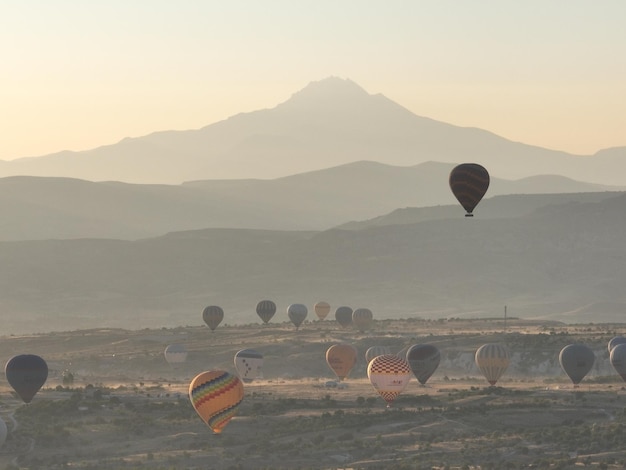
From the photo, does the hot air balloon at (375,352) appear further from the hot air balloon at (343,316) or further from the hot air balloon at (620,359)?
the hot air balloon at (343,316)

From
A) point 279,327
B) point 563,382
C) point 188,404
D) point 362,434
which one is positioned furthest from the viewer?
point 279,327

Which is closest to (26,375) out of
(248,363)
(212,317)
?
(248,363)

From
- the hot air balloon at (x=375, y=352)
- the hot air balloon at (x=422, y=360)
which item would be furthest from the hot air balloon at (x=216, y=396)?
the hot air balloon at (x=375, y=352)

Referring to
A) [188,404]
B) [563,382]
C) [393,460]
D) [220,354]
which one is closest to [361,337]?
[220,354]

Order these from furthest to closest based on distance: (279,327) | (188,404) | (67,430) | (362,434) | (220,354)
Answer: (279,327) < (220,354) < (188,404) < (67,430) < (362,434)

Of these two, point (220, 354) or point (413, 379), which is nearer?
point (413, 379)

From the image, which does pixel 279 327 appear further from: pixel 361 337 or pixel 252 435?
pixel 252 435

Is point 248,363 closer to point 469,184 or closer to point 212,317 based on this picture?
point 469,184

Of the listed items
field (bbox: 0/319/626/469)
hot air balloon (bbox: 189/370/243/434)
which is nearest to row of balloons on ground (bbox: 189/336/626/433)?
hot air balloon (bbox: 189/370/243/434)
